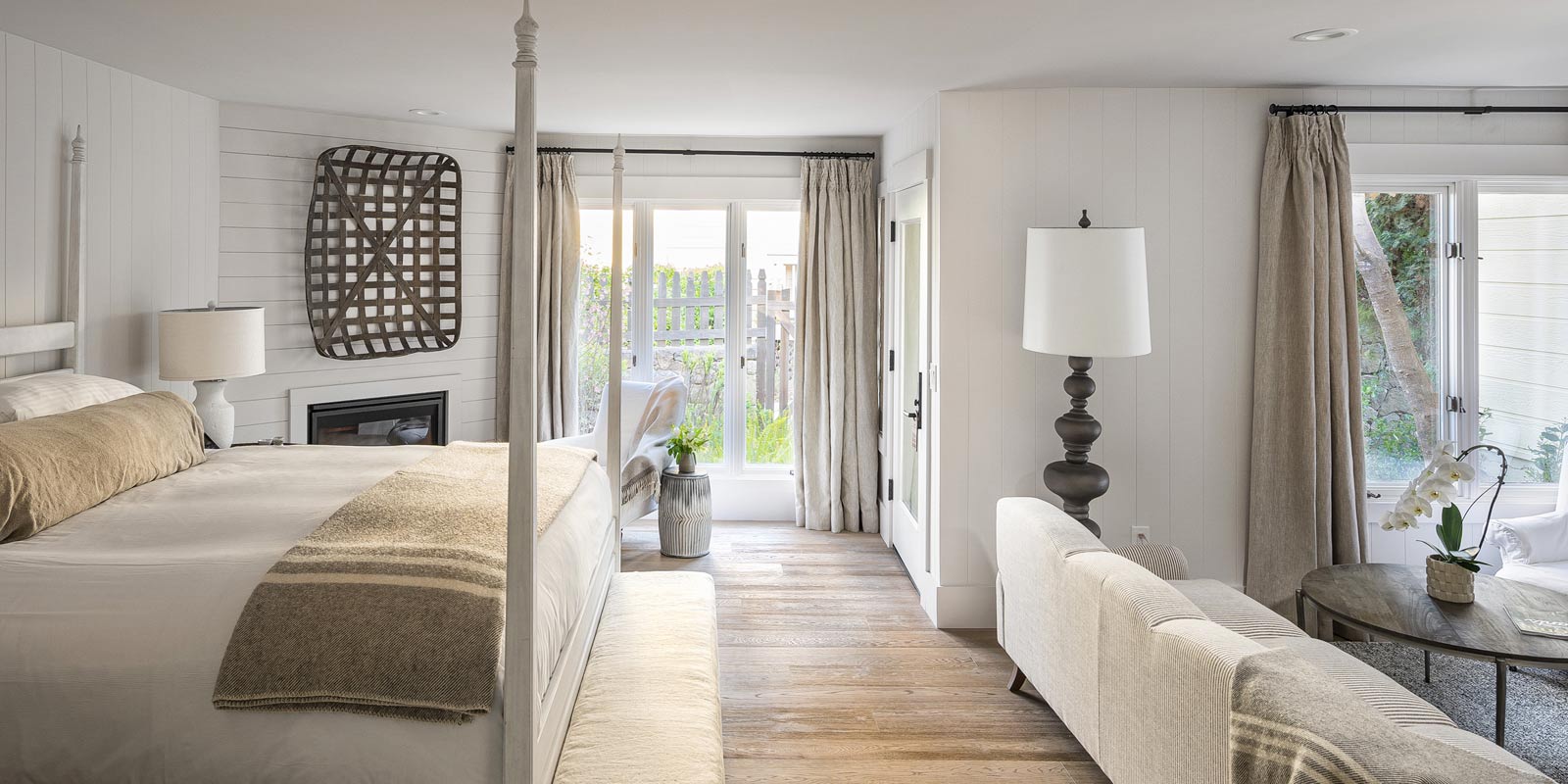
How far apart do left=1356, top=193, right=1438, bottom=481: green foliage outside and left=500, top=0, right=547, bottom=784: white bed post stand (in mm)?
3799

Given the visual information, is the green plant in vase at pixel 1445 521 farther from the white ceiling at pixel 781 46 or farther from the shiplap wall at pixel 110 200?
the shiplap wall at pixel 110 200

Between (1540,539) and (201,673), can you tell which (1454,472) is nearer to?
(1540,539)

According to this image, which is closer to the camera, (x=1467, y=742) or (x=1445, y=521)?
(x=1467, y=742)

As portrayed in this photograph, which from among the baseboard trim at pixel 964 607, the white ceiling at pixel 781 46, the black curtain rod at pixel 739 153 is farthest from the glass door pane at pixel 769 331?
the baseboard trim at pixel 964 607

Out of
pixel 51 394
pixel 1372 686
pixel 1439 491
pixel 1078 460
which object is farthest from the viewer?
pixel 1078 460

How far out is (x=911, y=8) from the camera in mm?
2932

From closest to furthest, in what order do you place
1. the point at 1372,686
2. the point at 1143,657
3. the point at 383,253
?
1. the point at 1143,657
2. the point at 1372,686
3. the point at 383,253

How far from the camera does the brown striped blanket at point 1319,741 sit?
4.66 feet

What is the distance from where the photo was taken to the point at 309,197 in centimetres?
495

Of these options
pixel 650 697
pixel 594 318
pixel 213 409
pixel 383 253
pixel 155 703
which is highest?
pixel 383 253

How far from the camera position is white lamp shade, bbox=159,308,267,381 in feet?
12.7

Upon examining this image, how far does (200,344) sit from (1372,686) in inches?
169

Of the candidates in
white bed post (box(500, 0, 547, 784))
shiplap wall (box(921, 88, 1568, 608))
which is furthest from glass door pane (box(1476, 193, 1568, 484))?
white bed post (box(500, 0, 547, 784))

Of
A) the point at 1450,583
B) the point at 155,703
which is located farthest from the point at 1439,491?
the point at 155,703
